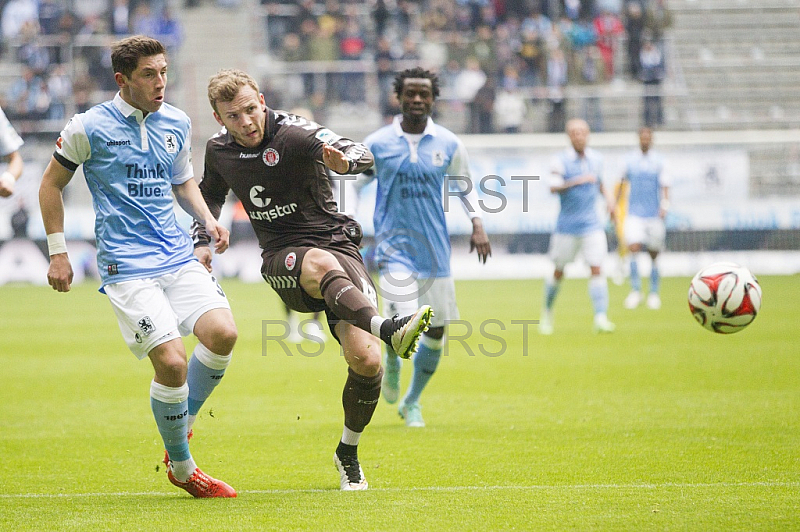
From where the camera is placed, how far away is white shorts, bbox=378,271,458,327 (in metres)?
8.12

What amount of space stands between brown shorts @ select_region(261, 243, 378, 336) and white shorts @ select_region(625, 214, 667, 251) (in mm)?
11969

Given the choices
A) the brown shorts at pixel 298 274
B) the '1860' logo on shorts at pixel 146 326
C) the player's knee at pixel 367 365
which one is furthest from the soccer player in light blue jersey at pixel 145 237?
the player's knee at pixel 367 365

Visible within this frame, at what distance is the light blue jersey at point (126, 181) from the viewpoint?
18.2ft

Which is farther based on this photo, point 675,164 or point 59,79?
point 59,79

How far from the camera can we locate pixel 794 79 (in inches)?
1099

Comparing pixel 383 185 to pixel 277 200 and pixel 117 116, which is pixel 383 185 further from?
pixel 117 116

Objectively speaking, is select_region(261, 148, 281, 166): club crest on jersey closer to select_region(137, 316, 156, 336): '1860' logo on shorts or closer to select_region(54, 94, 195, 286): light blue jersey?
select_region(54, 94, 195, 286): light blue jersey

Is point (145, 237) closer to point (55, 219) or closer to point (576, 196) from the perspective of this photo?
point (55, 219)

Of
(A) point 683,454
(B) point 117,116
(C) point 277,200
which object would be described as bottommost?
(A) point 683,454

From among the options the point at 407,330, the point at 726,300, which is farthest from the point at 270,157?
the point at 726,300

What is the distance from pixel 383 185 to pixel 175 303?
3.02 meters

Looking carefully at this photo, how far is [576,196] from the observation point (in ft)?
46.6

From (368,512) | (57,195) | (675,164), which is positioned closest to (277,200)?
(57,195)

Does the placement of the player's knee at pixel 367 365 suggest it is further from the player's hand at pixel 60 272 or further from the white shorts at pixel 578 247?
the white shorts at pixel 578 247
